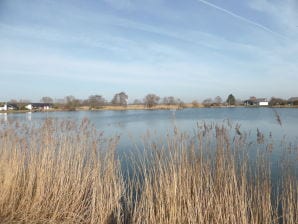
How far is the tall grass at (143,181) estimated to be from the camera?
3.44 meters

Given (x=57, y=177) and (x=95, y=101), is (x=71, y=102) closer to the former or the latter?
(x=95, y=101)

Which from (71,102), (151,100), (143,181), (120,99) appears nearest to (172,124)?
(143,181)

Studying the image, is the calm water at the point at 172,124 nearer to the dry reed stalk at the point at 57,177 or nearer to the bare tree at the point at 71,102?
the dry reed stalk at the point at 57,177

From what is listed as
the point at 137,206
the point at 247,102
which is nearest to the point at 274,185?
the point at 137,206

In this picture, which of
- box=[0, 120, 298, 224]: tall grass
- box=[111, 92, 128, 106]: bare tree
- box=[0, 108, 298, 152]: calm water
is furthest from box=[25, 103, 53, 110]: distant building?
box=[111, 92, 128, 106]: bare tree

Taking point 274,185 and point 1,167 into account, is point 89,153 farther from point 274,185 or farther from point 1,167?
point 274,185

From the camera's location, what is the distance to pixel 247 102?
101625 mm

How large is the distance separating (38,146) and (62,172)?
107 centimetres

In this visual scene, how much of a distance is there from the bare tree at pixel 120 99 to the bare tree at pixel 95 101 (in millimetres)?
8471

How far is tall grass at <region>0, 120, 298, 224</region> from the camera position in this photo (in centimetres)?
344

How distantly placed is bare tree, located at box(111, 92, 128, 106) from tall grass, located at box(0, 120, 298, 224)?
79502 millimetres

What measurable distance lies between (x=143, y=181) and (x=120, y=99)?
83005 millimetres

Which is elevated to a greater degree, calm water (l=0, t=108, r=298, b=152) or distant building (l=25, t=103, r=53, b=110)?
distant building (l=25, t=103, r=53, b=110)

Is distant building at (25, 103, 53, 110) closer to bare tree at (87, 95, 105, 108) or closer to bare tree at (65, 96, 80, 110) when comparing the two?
bare tree at (65, 96, 80, 110)
